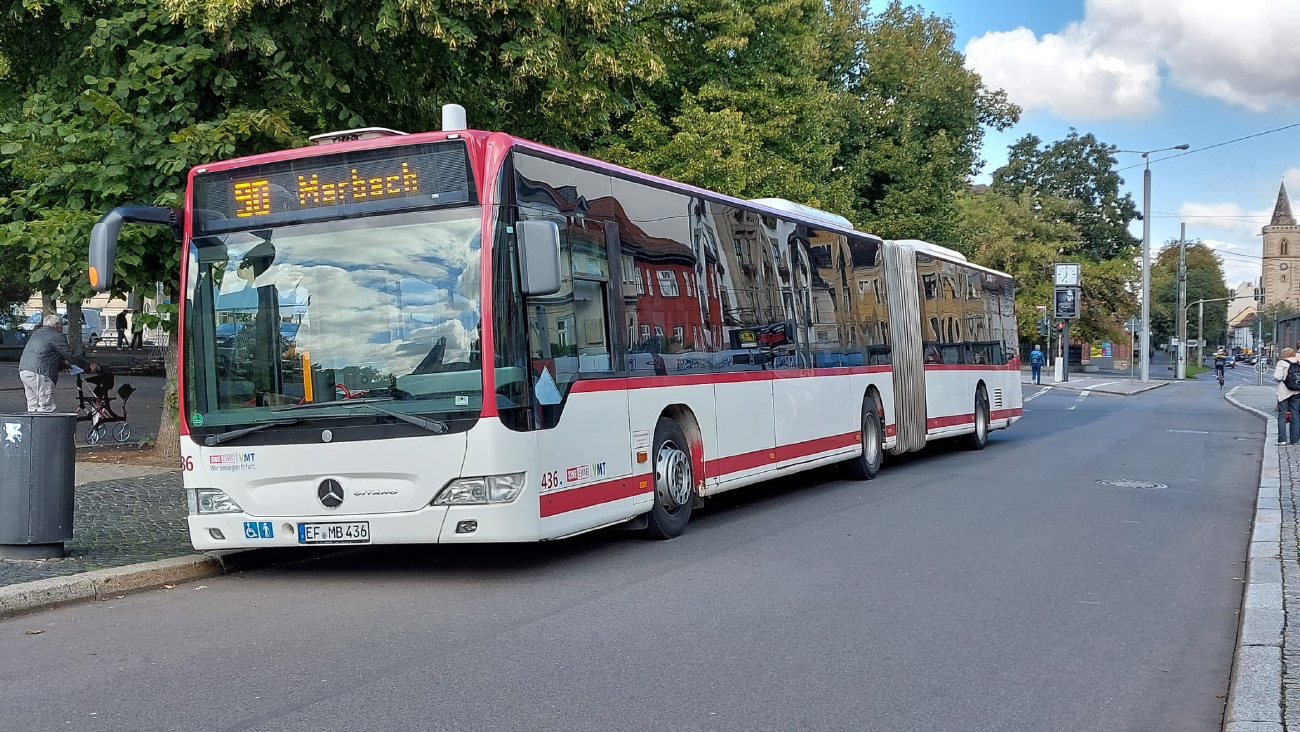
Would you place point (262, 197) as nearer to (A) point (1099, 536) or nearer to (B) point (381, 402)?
(B) point (381, 402)

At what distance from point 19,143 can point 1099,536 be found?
11.5 meters

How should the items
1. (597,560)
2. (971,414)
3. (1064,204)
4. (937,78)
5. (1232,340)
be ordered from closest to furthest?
(597,560) → (971,414) → (937,78) → (1064,204) → (1232,340)

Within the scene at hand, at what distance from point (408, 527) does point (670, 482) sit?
2772 millimetres

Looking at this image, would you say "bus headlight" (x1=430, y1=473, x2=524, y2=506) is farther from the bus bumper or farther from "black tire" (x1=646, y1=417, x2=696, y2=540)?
"black tire" (x1=646, y1=417, x2=696, y2=540)

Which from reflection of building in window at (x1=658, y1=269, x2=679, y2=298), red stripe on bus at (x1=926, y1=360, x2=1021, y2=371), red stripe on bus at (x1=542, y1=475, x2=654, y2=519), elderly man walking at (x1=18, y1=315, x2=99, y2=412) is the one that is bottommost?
red stripe on bus at (x1=542, y1=475, x2=654, y2=519)

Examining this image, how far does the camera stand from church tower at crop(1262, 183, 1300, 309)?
167625 millimetres

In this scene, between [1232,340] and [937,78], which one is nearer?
[937,78]

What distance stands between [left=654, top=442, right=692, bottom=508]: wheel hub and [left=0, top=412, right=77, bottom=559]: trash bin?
4354 mm

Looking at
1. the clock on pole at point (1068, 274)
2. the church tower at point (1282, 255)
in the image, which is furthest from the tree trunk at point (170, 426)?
the church tower at point (1282, 255)

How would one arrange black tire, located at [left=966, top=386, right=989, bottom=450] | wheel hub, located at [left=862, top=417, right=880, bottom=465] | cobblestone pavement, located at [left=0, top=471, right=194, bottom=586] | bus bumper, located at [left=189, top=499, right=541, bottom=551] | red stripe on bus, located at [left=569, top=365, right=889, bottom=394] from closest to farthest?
bus bumper, located at [left=189, top=499, right=541, bottom=551] < cobblestone pavement, located at [left=0, top=471, right=194, bottom=586] < red stripe on bus, located at [left=569, top=365, right=889, bottom=394] < wheel hub, located at [left=862, top=417, right=880, bottom=465] < black tire, located at [left=966, top=386, right=989, bottom=450]

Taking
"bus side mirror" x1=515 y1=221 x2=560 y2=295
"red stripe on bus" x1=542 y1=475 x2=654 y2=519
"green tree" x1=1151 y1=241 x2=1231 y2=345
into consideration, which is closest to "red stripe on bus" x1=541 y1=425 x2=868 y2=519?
"red stripe on bus" x1=542 y1=475 x2=654 y2=519

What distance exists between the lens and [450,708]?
5262 mm

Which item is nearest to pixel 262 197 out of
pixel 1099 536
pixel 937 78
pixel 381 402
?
pixel 381 402

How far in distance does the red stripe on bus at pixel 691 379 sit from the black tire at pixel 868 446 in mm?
971
